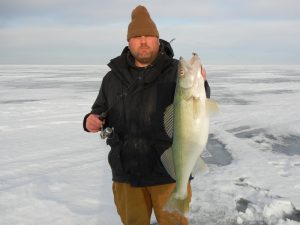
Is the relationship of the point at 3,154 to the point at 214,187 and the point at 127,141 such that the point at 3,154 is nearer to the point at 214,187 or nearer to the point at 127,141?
the point at 214,187

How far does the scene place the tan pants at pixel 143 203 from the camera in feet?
10.0

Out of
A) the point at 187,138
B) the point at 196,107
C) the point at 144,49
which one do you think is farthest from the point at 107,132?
the point at 196,107

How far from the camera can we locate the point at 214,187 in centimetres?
508

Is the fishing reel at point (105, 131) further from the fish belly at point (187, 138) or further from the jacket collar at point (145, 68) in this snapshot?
the fish belly at point (187, 138)

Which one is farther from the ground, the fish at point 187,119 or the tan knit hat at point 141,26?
the tan knit hat at point 141,26

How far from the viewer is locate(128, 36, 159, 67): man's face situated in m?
2.97

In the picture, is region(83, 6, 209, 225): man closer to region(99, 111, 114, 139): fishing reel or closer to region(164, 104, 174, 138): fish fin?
region(99, 111, 114, 139): fishing reel

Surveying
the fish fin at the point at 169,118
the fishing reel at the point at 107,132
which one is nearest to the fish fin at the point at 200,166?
the fish fin at the point at 169,118

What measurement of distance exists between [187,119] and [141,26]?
107 cm

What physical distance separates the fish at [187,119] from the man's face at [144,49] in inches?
24.2

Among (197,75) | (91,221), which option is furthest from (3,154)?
(197,75)

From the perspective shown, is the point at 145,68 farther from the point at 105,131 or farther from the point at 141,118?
the point at 105,131

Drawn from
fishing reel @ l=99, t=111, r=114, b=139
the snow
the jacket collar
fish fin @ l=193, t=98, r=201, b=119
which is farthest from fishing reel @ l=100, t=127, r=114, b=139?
the snow

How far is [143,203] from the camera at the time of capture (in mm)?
3154
